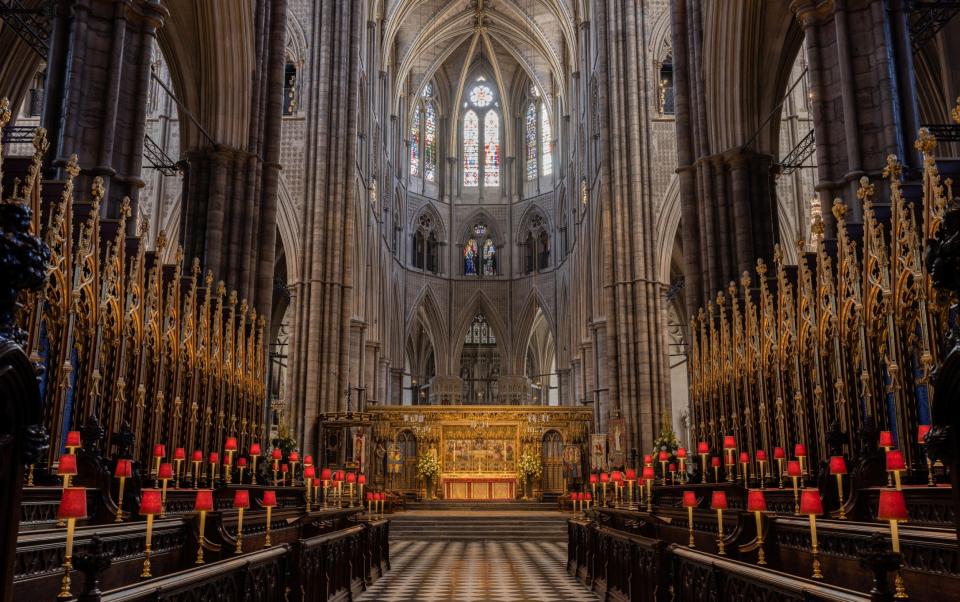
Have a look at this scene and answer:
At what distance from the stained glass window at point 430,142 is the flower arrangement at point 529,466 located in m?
→ 22.3

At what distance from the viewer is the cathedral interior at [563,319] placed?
17.8ft

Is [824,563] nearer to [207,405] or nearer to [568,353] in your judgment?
[207,405]

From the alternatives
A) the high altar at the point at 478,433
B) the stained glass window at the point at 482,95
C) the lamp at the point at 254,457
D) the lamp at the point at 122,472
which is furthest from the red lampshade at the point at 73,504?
the stained glass window at the point at 482,95

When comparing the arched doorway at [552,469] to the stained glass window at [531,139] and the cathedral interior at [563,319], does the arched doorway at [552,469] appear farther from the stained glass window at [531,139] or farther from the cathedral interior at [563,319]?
the stained glass window at [531,139]

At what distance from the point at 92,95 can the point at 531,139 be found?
120ft

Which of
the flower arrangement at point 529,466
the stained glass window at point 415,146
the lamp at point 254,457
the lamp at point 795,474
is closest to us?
the lamp at point 795,474

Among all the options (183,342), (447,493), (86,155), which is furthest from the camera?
(447,493)

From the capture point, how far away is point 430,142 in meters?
45.8

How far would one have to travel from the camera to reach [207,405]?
42.0 ft

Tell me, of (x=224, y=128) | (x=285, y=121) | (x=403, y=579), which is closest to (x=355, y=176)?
(x=285, y=121)

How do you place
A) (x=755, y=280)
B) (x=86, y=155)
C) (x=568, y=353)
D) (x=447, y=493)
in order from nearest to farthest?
(x=86, y=155) < (x=755, y=280) < (x=447, y=493) < (x=568, y=353)

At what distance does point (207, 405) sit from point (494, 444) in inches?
618

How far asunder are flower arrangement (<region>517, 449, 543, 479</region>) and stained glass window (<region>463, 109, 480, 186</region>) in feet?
74.6

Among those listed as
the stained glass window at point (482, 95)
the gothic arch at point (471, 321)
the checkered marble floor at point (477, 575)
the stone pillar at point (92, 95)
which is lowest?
the checkered marble floor at point (477, 575)
